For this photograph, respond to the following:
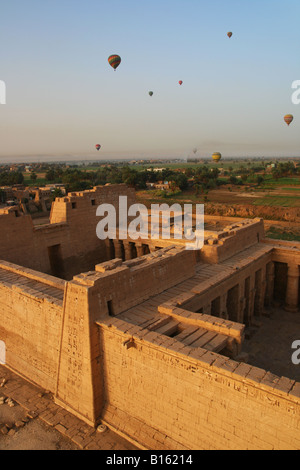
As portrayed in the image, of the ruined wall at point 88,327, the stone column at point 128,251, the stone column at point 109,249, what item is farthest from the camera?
the stone column at point 109,249

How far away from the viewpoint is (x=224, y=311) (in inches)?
520

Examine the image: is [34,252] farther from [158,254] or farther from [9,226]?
[158,254]

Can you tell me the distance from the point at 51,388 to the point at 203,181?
72.9 metres

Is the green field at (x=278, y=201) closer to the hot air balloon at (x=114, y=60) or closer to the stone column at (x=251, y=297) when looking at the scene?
the hot air balloon at (x=114, y=60)

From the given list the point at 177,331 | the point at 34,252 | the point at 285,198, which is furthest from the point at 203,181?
the point at 177,331

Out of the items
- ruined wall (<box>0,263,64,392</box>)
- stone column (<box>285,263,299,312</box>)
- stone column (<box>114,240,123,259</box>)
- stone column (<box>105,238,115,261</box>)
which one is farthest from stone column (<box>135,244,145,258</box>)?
stone column (<box>285,263,299,312</box>)

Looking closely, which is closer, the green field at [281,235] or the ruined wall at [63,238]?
the ruined wall at [63,238]

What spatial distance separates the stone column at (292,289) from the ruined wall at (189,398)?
34.5 feet

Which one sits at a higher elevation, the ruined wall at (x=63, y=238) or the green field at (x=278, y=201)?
the ruined wall at (x=63, y=238)

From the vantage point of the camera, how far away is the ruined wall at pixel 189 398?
6.59 m

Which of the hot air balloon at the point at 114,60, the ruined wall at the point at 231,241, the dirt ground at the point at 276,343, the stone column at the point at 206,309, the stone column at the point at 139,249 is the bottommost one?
the dirt ground at the point at 276,343

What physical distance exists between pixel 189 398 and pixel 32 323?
21.0 ft

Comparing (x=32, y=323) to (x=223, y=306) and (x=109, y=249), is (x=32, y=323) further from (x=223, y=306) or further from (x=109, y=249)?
(x=109, y=249)

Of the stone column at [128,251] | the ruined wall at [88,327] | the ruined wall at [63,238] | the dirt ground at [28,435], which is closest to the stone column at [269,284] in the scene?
the stone column at [128,251]
